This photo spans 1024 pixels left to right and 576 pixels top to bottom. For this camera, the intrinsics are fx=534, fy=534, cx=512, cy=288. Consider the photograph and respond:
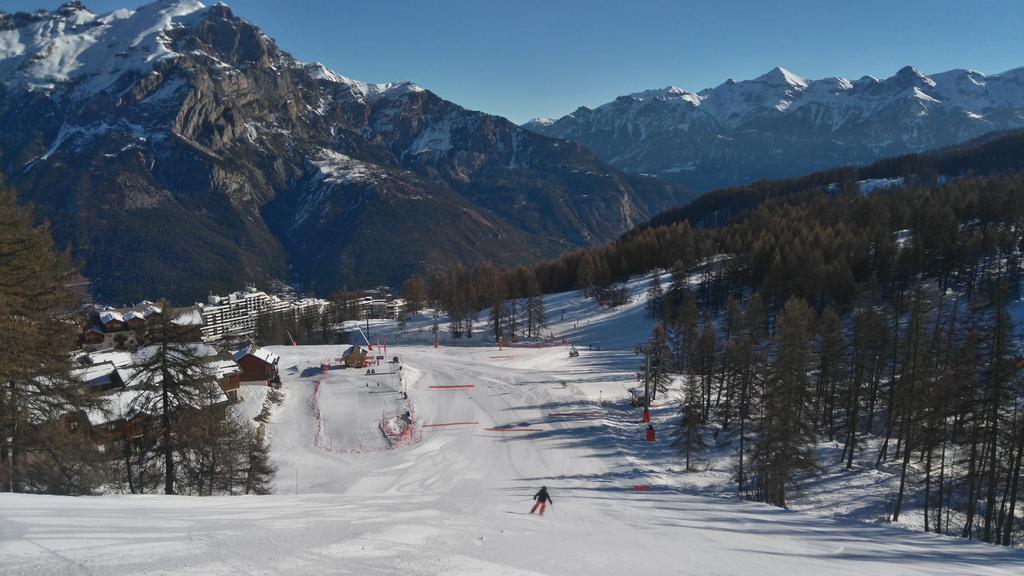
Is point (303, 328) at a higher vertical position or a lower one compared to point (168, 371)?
lower

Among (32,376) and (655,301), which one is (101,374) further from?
(655,301)

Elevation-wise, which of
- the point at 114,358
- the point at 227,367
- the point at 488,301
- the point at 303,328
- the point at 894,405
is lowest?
the point at 894,405

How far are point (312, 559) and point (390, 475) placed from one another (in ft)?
70.3

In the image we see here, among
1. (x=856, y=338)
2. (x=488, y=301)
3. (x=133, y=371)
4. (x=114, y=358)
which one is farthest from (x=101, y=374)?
(x=488, y=301)

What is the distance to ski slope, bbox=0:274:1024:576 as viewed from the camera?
10576mm

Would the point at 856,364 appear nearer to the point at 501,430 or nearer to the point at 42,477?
the point at 501,430

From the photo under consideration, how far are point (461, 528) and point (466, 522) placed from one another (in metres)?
0.98

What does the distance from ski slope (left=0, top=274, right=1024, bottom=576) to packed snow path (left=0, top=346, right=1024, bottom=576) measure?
6 cm

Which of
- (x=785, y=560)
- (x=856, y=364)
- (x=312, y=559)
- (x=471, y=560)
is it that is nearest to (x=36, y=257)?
(x=312, y=559)

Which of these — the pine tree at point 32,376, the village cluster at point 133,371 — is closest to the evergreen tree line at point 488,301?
the village cluster at point 133,371

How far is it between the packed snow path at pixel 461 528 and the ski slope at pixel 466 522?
0.06 m

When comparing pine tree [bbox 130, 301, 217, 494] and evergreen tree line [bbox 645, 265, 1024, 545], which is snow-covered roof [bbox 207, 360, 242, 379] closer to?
pine tree [bbox 130, 301, 217, 494]

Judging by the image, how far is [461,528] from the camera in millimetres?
14414

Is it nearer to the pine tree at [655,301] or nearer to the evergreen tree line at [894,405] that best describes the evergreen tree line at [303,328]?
the pine tree at [655,301]
